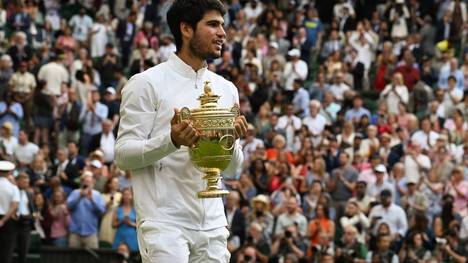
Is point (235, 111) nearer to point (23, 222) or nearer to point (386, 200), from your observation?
point (23, 222)

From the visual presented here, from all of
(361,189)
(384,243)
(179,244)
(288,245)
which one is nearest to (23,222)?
(288,245)

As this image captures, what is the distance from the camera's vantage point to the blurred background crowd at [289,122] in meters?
20.5

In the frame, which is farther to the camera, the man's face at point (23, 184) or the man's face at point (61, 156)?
the man's face at point (61, 156)

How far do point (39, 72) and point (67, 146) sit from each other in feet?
7.75

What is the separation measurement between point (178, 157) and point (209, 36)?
0.64 m

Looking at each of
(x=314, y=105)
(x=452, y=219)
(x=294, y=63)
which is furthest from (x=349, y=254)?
(x=294, y=63)

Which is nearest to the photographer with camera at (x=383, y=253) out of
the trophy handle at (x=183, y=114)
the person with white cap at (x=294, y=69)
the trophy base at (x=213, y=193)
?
the person with white cap at (x=294, y=69)

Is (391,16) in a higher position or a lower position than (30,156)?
higher

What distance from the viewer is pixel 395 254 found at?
19.3 meters

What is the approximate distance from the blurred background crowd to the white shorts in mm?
11484

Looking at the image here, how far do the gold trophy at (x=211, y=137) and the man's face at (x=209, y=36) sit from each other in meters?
0.25

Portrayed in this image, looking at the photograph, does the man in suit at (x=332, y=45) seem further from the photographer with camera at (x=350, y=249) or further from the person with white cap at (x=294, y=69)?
the photographer with camera at (x=350, y=249)

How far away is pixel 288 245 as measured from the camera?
20125 mm

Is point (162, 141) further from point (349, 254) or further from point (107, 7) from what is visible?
point (107, 7)
